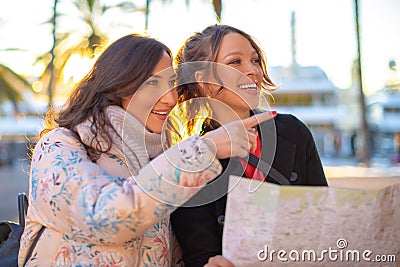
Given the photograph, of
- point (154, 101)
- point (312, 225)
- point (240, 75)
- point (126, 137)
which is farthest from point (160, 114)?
point (312, 225)

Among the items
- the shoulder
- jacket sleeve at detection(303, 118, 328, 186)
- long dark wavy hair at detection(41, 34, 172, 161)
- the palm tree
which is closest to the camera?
the shoulder

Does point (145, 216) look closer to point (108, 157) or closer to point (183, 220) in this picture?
point (108, 157)

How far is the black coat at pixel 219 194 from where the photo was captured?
231 centimetres

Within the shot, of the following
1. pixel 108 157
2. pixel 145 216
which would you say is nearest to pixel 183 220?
pixel 108 157

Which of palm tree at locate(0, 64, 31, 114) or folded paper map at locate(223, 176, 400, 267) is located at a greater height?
folded paper map at locate(223, 176, 400, 267)

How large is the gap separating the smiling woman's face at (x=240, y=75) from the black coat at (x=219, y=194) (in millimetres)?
150

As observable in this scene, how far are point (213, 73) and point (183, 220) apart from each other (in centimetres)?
71

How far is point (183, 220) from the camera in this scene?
2.39 m

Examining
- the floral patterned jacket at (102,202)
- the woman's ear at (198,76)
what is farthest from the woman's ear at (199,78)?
the floral patterned jacket at (102,202)

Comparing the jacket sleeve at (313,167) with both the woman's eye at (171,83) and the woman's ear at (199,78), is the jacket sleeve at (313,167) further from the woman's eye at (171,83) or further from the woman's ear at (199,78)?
the woman's eye at (171,83)

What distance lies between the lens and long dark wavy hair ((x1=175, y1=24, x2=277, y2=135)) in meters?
2.72

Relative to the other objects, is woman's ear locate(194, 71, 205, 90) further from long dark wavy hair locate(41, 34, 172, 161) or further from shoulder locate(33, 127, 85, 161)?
shoulder locate(33, 127, 85, 161)

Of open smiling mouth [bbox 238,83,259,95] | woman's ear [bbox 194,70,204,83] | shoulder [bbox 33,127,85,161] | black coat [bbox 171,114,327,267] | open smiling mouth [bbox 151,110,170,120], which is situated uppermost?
woman's ear [bbox 194,70,204,83]

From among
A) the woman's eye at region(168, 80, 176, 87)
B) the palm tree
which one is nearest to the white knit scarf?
the woman's eye at region(168, 80, 176, 87)
